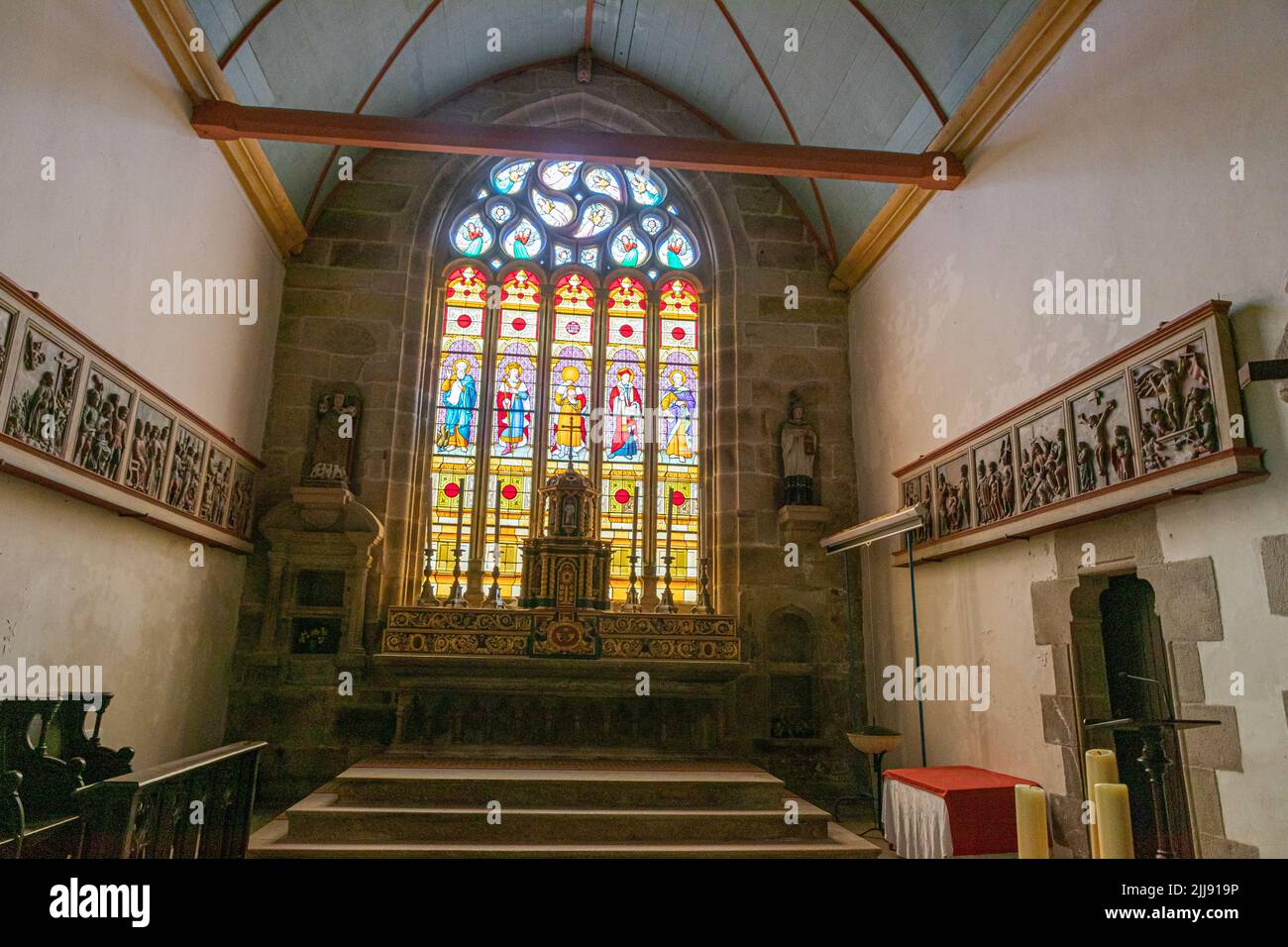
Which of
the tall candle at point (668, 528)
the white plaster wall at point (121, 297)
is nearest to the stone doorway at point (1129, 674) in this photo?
the tall candle at point (668, 528)

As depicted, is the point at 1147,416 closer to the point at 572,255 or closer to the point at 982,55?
the point at 982,55

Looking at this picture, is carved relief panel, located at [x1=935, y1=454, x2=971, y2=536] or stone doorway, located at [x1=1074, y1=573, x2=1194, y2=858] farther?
carved relief panel, located at [x1=935, y1=454, x2=971, y2=536]

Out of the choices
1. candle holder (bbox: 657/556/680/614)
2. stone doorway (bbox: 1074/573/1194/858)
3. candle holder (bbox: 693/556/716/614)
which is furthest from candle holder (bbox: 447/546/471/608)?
stone doorway (bbox: 1074/573/1194/858)

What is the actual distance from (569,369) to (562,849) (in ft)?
16.5

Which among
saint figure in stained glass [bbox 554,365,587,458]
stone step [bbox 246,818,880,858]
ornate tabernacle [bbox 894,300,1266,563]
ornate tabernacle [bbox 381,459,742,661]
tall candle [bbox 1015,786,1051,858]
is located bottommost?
stone step [bbox 246,818,880,858]

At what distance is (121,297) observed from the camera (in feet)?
16.2

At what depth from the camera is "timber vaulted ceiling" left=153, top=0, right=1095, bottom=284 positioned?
19.6ft

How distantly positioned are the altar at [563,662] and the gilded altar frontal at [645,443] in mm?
40

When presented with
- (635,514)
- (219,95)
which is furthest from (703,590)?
(219,95)

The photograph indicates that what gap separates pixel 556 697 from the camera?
22.9 ft

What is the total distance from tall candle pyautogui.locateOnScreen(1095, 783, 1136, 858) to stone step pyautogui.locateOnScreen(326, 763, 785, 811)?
4.03 metres

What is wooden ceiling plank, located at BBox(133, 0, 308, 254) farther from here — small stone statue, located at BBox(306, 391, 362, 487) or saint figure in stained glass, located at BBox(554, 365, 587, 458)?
saint figure in stained glass, located at BBox(554, 365, 587, 458)

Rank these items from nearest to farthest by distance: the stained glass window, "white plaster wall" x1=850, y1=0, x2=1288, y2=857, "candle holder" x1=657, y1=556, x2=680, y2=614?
1. "white plaster wall" x1=850, y1=0, x2=1288, y2=857
2. "candle holder" x1=657, y1=556, x2=680, y2=614
3. the stained glass window
